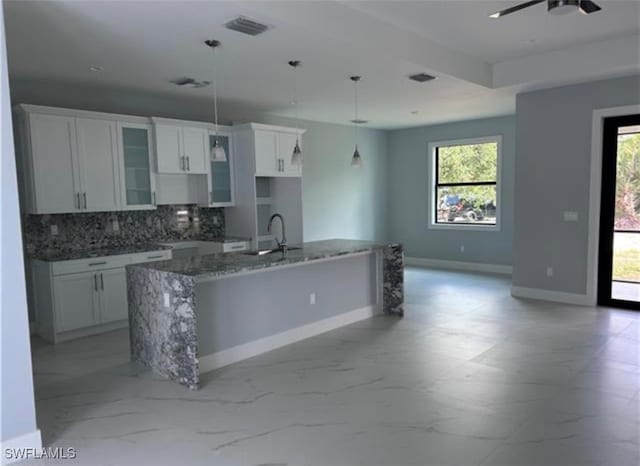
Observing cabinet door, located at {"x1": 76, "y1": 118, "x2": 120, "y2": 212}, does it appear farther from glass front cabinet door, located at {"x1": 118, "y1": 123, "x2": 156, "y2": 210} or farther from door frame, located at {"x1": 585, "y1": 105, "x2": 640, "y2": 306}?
door frame, located at {"x1": 585, "y1": 105, "x2": 640, "y2": 306}

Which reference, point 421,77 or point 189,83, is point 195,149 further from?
point 421,77

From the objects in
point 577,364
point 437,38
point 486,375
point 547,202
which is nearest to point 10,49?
point 437,38

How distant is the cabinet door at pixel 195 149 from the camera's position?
5.68 meters

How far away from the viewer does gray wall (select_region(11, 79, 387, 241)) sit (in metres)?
5.12

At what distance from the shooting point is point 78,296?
183 inches

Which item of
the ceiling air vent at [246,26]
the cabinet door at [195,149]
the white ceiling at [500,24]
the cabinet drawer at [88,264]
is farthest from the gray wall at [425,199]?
the cabinet drawer at [88,264]

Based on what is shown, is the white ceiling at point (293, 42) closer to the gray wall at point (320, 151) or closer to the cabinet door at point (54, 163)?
the gray wall at point (320, 151)

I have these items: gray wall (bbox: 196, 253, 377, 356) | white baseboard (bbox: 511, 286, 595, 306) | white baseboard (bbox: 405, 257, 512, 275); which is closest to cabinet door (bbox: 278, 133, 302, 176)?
gray wall (bbox: 196, 253, 377, 356)

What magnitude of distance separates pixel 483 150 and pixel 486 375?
213 inches

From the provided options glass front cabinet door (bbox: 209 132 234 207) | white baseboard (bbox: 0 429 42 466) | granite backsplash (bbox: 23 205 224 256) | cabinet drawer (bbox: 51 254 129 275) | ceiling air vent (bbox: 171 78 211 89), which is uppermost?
ceiling air vent (bbox: 171 78 211 89)

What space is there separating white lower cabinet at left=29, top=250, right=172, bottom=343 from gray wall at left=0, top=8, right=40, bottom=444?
217 centimetres

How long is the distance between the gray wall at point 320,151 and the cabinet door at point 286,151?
740mm

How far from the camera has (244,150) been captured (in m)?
6.13

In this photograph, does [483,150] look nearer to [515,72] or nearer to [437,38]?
[515,72]
